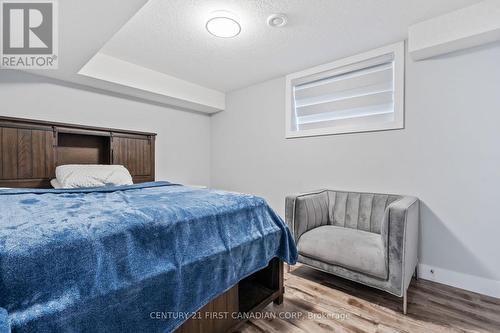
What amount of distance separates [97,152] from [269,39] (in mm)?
2571

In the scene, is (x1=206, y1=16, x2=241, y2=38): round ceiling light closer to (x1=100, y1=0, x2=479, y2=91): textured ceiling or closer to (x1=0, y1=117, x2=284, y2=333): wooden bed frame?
(x1=100, y1=0, x2=479, y2=91): textured ceiling

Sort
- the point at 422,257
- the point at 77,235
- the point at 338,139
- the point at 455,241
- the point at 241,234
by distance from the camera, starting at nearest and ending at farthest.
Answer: the point at 77,235
the point at 241,234
the point at 455,241
the point at 422,257
the point at 338,139

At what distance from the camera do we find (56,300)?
772 mm

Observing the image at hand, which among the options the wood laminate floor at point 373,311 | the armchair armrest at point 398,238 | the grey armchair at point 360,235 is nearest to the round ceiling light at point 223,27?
the grey armchair at point 360,235

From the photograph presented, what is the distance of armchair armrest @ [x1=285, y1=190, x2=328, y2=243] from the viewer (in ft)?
7.48

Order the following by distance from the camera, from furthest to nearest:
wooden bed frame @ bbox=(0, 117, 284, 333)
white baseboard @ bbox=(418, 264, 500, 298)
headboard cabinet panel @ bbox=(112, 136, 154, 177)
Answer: headboard cabinet panel @ bbox=(112, 136, 154, 177) < white baseboard @ bbox=(418, 264, 500, 298) < wooden bed frame @ bbox=(0, 117, 284, 333)

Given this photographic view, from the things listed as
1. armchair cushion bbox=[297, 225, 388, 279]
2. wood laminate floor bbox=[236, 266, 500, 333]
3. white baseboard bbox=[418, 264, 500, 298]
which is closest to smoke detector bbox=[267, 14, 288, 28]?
armchair cushion bbox=[297, 225, 388, 279]

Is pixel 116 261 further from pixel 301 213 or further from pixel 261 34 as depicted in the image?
pixel 261 34

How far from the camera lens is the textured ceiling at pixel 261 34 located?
1.89 meters

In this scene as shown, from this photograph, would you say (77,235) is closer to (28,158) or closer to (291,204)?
(291,204)

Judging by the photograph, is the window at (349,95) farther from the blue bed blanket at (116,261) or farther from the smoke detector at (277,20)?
the blue bed blanket at (116,261)

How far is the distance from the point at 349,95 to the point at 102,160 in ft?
10.8

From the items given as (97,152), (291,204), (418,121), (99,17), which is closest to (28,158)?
(97,152)

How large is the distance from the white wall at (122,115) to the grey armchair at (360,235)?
230 cm
